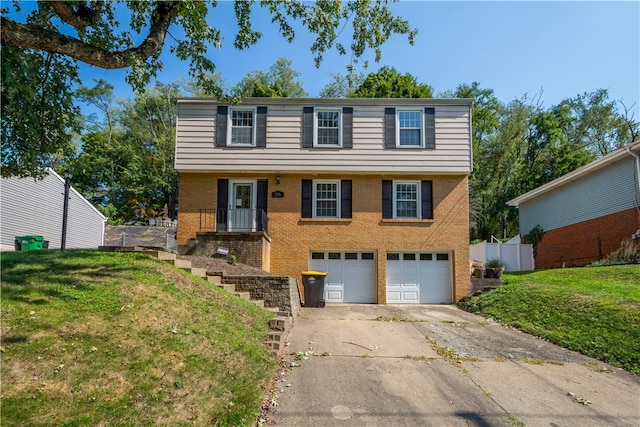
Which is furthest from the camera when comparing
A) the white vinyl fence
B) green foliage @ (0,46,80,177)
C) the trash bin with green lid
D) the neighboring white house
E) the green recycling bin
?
the white vinyl fence

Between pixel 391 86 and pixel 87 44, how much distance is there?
2186 centimetres

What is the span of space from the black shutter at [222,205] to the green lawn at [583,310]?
888cm

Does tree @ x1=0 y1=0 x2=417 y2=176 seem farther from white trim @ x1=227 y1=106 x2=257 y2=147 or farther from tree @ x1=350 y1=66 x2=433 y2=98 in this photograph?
tree @ x1=350 y1=66 x2=433 y2=98

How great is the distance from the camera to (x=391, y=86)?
2527 cm

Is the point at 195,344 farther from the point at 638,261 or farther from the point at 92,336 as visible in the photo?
the point at 638,261

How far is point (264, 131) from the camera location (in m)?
14.5

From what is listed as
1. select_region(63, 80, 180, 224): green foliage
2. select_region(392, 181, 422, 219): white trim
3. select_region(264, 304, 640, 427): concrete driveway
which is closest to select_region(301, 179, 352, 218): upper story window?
select_region(392, 181, 422, 219): white trim

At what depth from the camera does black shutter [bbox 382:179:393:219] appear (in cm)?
1449

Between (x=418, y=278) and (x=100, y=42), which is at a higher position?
(x=100, y=42)

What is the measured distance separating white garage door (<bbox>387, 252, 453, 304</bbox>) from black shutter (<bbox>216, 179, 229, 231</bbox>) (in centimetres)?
610

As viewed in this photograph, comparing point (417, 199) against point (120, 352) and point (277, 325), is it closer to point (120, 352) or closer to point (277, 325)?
point (277, 325)

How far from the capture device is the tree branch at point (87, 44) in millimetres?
5023

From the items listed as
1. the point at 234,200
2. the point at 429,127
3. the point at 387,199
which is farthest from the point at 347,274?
the point at 429,127

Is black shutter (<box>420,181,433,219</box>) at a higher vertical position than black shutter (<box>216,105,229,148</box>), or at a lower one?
lower
